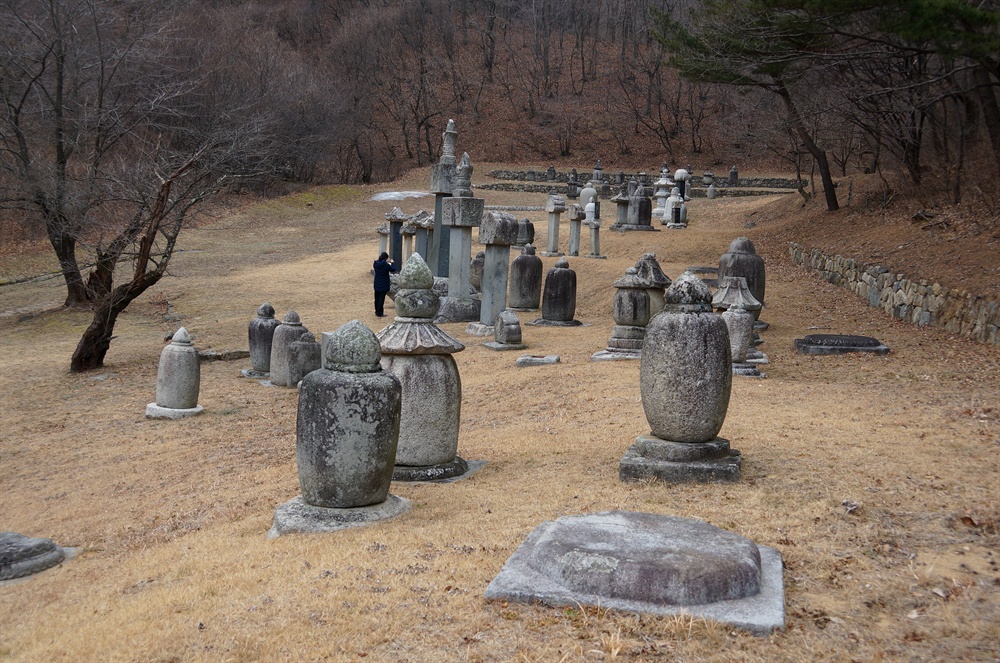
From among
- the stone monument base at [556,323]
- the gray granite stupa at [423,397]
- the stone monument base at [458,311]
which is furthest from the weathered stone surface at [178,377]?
the stone monument base at [556,323]

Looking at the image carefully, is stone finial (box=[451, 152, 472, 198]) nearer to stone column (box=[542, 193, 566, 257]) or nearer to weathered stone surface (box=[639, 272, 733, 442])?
stone column (box=[542, 193, 566, 257])

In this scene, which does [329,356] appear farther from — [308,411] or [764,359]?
[764,359]

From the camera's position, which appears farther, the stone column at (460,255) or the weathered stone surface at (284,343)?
the stone column at (460,255)

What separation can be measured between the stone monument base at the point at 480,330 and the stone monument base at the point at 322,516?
1084 cm

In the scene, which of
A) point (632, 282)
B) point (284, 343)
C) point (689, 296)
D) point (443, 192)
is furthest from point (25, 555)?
point (443, 192)

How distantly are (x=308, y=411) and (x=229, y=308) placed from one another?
1798 centimetres

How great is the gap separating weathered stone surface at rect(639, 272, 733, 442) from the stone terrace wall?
327 inches

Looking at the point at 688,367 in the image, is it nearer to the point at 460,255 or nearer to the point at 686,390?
the point at 686,390

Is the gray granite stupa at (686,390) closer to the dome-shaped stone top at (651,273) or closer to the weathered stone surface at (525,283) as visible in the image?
the dome-shaped stone top at (651,273)

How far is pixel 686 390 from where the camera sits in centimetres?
679

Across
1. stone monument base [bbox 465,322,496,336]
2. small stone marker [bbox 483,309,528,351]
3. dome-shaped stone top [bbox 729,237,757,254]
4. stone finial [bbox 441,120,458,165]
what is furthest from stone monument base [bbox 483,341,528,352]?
stone finial [bbox 441,120,458,165]

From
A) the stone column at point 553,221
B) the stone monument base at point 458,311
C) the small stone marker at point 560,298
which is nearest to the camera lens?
the small stone marker at point 560,298

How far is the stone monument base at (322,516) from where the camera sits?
5.95m

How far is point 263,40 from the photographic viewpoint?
52.4m
